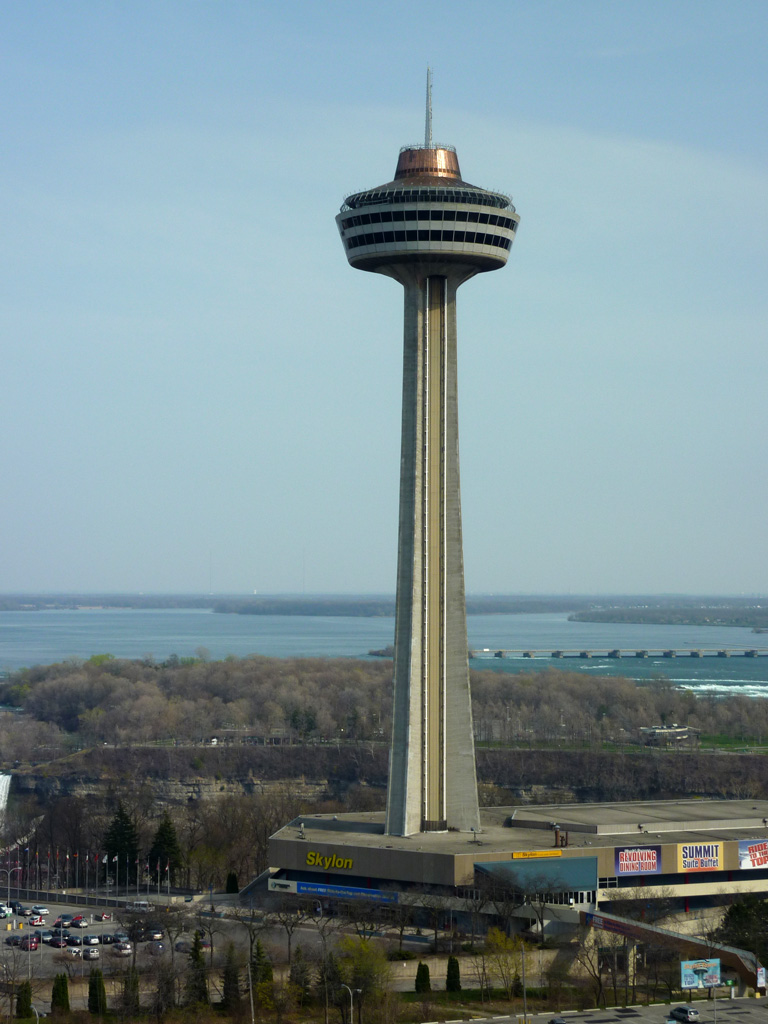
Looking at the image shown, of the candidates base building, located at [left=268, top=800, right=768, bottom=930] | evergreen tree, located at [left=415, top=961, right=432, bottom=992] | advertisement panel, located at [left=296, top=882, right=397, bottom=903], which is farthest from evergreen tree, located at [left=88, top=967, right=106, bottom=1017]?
base building, located at [left=268, top=800, right=768, bottom=930]

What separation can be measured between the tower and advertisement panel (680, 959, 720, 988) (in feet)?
68.6

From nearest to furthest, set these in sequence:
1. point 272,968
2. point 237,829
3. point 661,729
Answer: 1. point 272,968
2. point 237,829
3. point 661,729

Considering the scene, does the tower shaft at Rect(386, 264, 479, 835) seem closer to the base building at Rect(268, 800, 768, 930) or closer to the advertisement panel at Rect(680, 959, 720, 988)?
the base building at Rect(268, 800, 768, 930)

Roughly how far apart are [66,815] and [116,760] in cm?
5059

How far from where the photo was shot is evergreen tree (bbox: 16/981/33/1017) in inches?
2430

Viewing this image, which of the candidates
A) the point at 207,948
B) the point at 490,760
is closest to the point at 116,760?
the point at 490,760

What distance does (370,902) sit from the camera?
3066 inches

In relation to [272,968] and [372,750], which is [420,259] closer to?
[272,968]

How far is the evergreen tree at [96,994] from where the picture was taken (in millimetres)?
62562

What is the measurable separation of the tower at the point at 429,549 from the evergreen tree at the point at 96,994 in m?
22.1

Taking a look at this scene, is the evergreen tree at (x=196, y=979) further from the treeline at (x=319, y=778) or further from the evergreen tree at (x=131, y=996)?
the treeline at (x=319, y=778)

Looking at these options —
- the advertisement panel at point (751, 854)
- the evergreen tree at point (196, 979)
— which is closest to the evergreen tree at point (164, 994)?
the evergreen tree at point (196, 979)

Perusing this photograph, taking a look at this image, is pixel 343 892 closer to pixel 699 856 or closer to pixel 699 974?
pixel 699 856

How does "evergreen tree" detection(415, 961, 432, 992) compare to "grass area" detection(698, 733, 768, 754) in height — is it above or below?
below
